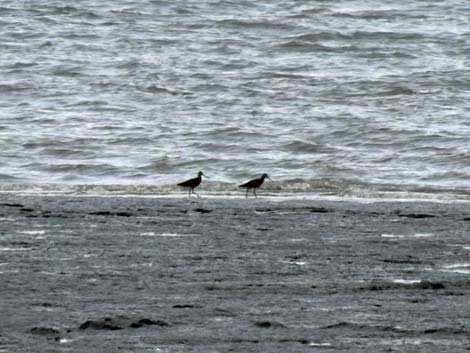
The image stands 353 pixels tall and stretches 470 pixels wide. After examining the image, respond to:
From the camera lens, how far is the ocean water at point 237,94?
749 inches

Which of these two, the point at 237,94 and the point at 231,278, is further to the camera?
the point at 237,94

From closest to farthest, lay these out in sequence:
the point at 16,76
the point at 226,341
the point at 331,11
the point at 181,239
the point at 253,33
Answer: the point at 226,341
the point at 181,239
the point at 16,76
the point at 253,33
the point at 331,11

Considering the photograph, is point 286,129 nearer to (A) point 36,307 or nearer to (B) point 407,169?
(B) point 407,169

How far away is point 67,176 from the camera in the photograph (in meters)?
18.4

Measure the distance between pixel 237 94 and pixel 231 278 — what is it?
17851 mm

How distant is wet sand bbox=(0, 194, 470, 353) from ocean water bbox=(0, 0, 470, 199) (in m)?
3.96

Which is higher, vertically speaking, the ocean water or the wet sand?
the wet sand

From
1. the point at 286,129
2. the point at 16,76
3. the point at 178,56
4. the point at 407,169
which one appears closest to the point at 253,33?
the point at 178,56

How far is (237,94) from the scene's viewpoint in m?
27.3

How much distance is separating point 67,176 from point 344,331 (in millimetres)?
10774

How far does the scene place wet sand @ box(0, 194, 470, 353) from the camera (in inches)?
307

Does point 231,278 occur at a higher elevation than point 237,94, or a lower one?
higher

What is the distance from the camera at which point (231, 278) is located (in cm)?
954

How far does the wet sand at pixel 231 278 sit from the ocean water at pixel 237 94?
396cm
